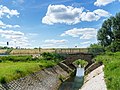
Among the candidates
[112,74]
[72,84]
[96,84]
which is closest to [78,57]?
[72,84]

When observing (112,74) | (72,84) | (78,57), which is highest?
(78,57)

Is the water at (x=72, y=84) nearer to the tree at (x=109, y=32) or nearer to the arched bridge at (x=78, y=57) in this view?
the arched bridge at (x=78, y=57)

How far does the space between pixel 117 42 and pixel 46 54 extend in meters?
35.9

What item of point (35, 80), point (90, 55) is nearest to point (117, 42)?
point (90, 55)

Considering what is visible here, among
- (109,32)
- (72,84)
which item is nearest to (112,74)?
(72,84)

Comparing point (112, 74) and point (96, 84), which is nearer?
point (112, 74)

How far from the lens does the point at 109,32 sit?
13212 cm

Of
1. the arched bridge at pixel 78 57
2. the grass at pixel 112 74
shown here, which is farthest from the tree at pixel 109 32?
the grass at pixel 112 74

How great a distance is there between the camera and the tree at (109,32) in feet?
418


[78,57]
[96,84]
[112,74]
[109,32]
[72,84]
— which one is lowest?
[72,84]

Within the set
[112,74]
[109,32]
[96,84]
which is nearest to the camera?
[112,74]

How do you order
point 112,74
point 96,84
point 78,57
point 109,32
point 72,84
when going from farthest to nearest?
point 109,32
point 78,57
point 72,84
point 96,84
point 112,74

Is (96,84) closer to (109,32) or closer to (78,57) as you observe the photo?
(78,57)

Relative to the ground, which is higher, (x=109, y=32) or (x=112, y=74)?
(x=109, y=32)
